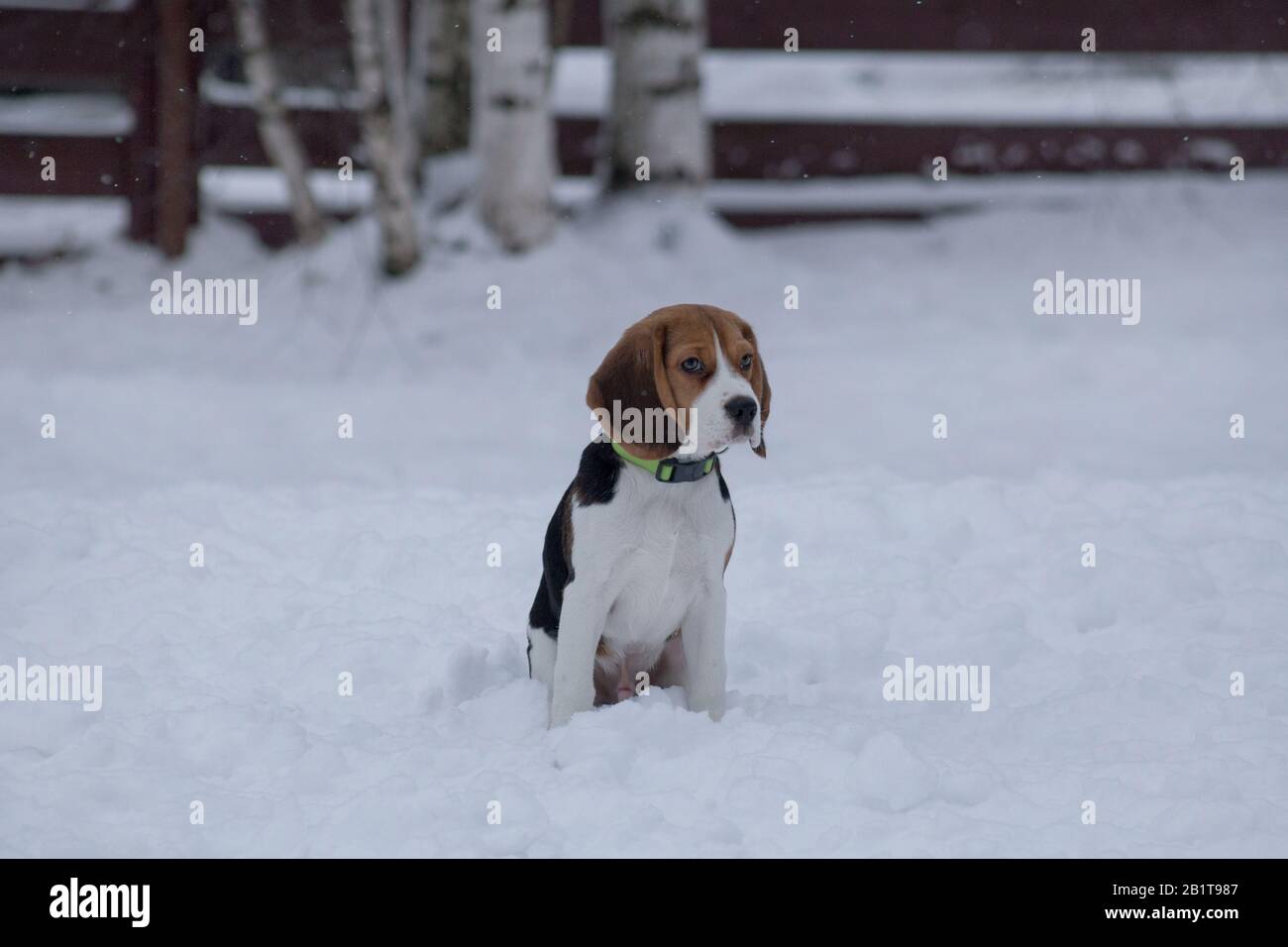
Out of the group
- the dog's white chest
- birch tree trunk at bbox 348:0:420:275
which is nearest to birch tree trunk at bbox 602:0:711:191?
birch tree trunk at bbox 348:0:420:275

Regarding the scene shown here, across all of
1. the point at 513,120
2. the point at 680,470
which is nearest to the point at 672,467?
the point at 680,470

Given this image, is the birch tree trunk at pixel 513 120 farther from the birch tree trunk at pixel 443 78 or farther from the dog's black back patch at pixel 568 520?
the dog's black back patch at pixel 568 520

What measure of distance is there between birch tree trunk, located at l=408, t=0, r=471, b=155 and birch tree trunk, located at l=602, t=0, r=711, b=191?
1233 mm

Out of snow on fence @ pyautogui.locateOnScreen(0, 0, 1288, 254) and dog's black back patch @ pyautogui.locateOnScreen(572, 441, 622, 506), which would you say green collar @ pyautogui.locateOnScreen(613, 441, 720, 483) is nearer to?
dog's black back patch @ pyautogui.locateOnScreen(572, 441, 622, 506)

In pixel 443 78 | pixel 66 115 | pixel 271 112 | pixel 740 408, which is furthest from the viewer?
pixel 66 115

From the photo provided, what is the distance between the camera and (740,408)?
12.2 ft

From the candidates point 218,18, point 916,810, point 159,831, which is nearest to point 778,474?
point 916,810

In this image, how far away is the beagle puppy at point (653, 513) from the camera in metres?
3.82

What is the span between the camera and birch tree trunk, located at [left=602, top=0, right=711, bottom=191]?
10.1 meters

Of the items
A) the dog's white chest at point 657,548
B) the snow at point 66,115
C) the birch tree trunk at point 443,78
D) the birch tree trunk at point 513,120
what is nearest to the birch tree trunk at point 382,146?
the birch tree trunk at point 443,78

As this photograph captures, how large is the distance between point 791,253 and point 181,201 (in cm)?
491

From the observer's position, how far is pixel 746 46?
12.0 metres

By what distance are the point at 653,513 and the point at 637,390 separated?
376 millimetres

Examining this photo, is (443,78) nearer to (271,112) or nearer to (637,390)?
(271,112)
